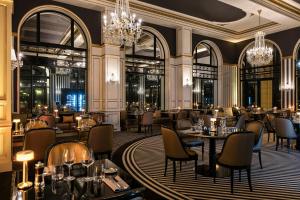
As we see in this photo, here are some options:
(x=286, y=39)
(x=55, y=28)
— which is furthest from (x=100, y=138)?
(x=286, y=39)

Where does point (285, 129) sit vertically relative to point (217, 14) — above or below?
below

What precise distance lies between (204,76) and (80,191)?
42.4 feet

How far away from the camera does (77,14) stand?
9.57 meters

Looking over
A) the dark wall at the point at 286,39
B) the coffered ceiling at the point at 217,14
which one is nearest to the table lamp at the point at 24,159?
the coffered ceiling at the point at 217,14

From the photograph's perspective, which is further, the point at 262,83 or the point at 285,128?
the point at 262,83

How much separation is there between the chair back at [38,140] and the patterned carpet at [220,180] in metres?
1.60

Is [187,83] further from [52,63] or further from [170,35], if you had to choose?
[52,63]

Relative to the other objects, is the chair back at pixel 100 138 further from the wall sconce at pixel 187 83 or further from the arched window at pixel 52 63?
the wall sconce at pixel 187 83

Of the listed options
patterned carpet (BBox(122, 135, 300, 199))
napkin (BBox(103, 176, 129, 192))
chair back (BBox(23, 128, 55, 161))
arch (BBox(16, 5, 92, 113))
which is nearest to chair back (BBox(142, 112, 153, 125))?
arch (BBox(16, 5, 92, 113))

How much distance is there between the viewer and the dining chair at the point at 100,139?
4.44 meters

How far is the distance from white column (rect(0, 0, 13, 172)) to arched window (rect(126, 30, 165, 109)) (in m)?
6.77

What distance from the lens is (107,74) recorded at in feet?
31.8

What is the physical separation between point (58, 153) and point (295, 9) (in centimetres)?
1109

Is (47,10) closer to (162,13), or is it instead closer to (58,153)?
(162,13)
